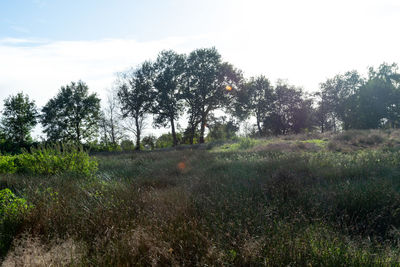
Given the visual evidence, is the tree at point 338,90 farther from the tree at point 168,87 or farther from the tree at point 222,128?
the tree at point 168,87

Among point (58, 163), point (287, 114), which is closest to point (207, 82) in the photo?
point (287, 114)

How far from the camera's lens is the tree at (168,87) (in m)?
28.7

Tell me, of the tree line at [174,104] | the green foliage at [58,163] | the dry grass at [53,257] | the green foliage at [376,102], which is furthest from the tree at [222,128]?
the dry grass at [53,257]

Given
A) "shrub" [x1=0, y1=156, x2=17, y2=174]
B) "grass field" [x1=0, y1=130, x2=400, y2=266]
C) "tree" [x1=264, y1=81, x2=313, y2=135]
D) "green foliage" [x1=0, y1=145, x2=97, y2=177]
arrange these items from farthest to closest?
"tree" [x1=264, y1=81, x2=313, y2=135]
"shrub" [x1=0, y1=156, x2=17, y2=174]
"green foliage" [x1=0, y1=145, x2=97, y2=177]
"grass field" [x1=0, y1=130, x2=400, y2=266]

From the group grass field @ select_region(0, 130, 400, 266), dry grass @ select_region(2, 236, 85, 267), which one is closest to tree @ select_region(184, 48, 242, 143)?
grass field @ select_region(0, 130, 400, 266)

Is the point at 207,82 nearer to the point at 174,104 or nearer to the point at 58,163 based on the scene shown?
the point at 174,104

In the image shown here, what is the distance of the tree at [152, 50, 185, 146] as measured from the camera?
94.1ft

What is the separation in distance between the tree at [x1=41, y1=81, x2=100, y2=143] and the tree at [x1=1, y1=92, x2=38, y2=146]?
6.56ft

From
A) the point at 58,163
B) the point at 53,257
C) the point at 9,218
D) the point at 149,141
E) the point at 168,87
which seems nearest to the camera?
the point at 53,257

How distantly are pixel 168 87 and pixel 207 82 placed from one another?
4.68 metres

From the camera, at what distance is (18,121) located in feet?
104

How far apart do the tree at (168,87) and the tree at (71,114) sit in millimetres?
10920

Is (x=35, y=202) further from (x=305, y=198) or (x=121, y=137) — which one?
(x=121, y=137)

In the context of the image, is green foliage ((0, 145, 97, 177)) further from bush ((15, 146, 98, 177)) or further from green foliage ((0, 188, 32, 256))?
green foliage ((0, 188, 32, 256))
